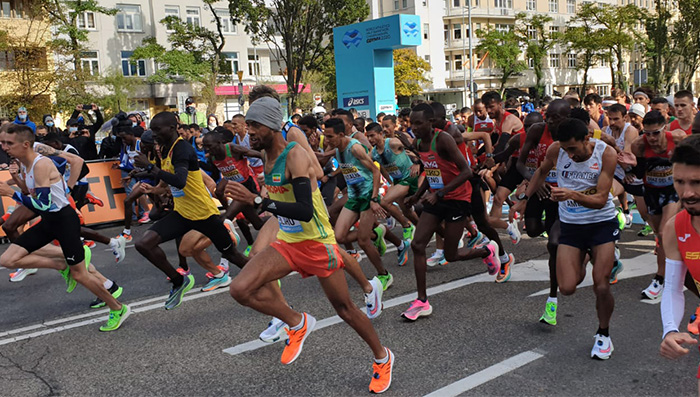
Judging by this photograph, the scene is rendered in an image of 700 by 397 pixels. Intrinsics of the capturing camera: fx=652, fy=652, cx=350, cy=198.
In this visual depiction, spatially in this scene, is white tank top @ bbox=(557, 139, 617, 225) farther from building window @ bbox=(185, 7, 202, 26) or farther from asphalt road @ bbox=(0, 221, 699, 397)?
building window @ bbox=(185, 7, 202, 26)

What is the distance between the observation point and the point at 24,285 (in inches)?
343

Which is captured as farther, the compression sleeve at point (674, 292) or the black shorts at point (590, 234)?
the black shorts at point (590, 234)

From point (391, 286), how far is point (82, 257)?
3371mm

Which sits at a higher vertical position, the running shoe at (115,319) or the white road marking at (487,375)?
the running shoe at (115,319)

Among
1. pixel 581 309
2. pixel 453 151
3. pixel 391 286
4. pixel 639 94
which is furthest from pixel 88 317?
pixel 639 94

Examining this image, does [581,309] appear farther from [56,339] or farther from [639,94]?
[639,94]

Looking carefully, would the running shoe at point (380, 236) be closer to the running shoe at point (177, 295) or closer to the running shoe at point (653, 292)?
the running shoe at point (177, 295)

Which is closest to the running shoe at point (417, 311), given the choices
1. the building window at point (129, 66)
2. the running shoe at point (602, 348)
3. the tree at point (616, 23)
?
the running shoe at point (602, 348)

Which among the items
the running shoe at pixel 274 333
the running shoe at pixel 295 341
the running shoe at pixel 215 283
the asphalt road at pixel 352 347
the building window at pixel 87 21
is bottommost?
the asphalt road at pixel 352 347

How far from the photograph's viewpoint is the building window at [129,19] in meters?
49.7

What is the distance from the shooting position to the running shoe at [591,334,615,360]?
4.90 metres

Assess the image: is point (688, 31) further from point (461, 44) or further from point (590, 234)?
point (590, 234)

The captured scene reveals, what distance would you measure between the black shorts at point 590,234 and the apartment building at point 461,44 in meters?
62.9

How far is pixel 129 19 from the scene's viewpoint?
50.3m
